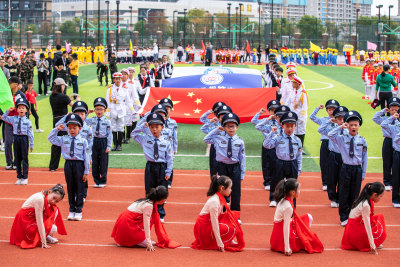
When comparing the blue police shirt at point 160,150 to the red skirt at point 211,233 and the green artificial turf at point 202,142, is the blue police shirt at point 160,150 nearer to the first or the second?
the red skirt at point 211,233

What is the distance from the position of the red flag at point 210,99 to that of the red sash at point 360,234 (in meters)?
8.22

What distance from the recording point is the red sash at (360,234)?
9406 mm

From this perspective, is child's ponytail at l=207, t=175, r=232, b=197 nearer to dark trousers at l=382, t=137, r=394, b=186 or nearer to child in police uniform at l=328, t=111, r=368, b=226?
child in police uniform at l=328, t=111, r=368, b=226

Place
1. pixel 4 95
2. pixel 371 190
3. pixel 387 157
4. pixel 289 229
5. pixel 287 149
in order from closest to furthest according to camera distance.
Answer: pixel 289 229
pixel 371 190
pixel 4 95
pixel 287 149
pixel 387 157

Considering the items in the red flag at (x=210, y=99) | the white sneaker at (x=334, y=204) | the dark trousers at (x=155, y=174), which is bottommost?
the white sneaker at (x=334, y=204)

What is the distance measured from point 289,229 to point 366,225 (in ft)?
3.68

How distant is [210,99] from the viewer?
17719 mm

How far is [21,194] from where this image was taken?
12922 mm

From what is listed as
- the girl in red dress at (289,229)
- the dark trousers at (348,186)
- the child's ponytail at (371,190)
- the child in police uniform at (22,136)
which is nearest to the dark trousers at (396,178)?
the dark trousers at (348,186)

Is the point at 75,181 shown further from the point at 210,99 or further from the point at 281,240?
the point at 210,99

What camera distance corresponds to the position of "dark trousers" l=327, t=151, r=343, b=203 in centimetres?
1208

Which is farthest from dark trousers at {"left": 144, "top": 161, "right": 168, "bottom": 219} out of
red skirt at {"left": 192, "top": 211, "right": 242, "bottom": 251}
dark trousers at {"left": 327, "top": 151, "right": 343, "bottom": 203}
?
dark trousers at {"left": 327, "top": 151, "right": 343, "bottom": 203}

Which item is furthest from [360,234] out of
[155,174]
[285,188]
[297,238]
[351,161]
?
[155,174]

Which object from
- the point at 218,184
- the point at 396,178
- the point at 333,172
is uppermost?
the point at 218,184
